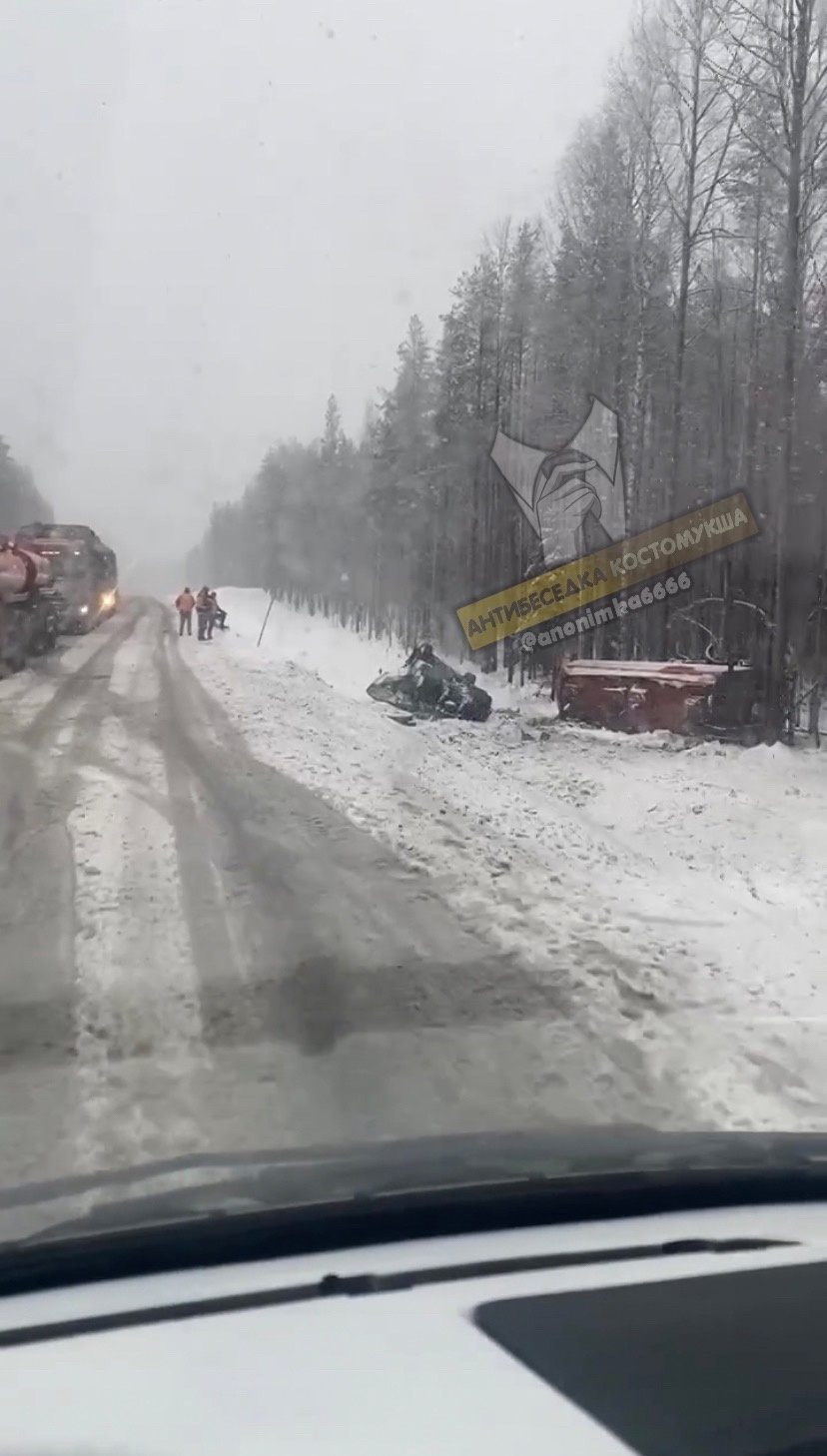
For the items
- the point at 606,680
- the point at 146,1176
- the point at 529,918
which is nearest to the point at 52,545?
the point at 606,680

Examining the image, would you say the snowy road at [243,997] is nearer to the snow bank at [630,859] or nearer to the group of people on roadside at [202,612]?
the snow bank at [630,859]

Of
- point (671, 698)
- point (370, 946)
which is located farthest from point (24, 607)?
point (370, 946)

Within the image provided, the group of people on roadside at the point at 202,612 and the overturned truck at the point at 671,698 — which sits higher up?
the group of people on roadside at the point at 202,612

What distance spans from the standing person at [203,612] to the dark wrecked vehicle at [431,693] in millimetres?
13195

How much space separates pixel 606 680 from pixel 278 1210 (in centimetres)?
1952

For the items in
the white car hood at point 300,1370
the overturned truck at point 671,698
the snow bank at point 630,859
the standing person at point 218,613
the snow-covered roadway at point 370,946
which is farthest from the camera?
the standing person at point 218,613

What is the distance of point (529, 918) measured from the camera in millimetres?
9055

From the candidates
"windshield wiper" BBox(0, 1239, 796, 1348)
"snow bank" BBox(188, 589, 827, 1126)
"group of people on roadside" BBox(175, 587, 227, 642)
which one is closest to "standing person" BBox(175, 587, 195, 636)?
"group of people on roadside" BBox(175, 587, 227, 642)

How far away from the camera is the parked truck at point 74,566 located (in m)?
31.7

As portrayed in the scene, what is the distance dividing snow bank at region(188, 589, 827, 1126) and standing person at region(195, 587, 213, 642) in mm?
12803

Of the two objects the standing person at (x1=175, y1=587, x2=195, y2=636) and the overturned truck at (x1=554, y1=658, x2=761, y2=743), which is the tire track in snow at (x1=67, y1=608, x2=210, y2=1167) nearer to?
the overturned truck at (x1=554, y1=658, x2=761, y2=743)

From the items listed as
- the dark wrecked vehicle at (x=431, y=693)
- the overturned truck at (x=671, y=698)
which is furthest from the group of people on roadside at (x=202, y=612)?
the overturned truck at (x=671, y=698)

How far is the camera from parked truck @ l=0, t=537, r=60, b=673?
925 inches

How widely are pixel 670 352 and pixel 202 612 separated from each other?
14234 millimetres
